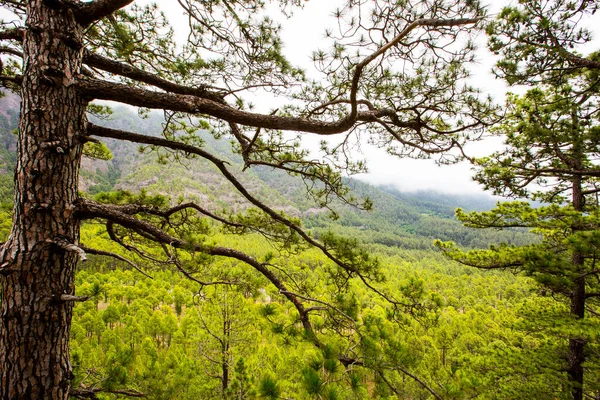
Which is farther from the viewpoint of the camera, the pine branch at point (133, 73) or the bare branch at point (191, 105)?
the pine branch at point (133, 73)

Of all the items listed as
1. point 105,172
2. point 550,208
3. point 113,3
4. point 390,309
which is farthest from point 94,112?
point 105,172

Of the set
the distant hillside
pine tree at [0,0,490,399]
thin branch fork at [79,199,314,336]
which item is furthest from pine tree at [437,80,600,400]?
the distant hillside

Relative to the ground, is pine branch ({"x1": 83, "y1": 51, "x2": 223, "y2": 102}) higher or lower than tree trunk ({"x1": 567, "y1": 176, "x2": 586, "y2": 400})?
higher

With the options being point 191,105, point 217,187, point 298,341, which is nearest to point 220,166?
point 191,105

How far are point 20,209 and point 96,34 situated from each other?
153 cm

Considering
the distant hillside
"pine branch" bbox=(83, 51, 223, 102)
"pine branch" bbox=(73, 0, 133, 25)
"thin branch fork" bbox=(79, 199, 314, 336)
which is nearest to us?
"pine branch" bbox=(73, 0, 133, 25)

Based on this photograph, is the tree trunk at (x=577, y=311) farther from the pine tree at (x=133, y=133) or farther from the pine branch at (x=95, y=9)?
the pine branch at (x=95, y=9)

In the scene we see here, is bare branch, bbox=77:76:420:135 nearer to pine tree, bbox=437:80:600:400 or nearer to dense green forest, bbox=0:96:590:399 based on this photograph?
dense green forest, bbox=0:96:590:399

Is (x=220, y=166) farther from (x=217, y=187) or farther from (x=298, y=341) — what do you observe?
(x=217, y=187)

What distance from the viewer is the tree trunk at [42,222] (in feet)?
3.90

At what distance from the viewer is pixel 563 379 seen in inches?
183

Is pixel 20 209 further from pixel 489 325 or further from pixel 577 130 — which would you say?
pixel 489 325

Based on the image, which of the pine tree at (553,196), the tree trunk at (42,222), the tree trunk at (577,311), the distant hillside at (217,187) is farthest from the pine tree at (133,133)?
the distant hillside at (217,187)

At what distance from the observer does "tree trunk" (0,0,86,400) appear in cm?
119
